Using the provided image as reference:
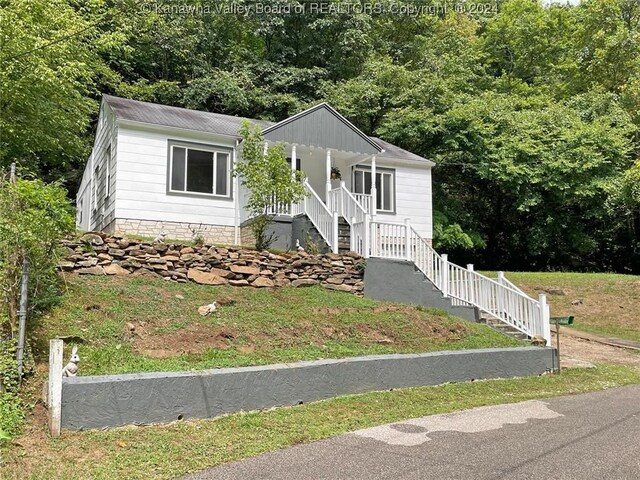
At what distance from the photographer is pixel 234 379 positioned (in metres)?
5.58

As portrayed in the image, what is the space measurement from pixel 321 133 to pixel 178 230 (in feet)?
15.5

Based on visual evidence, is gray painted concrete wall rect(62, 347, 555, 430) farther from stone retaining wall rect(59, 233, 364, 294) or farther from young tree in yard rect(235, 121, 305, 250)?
young tree in yard rect(235, 121, 305, 250)

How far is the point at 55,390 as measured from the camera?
4562 millimetres

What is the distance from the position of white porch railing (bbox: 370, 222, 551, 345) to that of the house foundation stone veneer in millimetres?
4472

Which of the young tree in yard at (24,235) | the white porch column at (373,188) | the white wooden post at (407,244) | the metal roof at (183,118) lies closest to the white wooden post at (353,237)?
the white wooden post at (407,244)

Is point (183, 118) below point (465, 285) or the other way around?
the other way around

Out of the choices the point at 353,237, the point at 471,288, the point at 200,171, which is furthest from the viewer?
the point at 200,171

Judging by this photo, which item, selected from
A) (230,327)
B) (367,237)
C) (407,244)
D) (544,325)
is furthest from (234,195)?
(544,325)

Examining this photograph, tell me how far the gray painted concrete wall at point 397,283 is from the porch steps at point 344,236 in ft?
3.46

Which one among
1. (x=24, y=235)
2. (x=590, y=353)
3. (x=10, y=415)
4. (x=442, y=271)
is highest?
(x=24, y=235)

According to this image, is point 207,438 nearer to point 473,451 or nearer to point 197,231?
point 473,451

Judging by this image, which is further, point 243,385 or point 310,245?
point 310,245

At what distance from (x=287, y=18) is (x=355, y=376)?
958 inches

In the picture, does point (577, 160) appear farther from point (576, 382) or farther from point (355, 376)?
point (355, 376)
